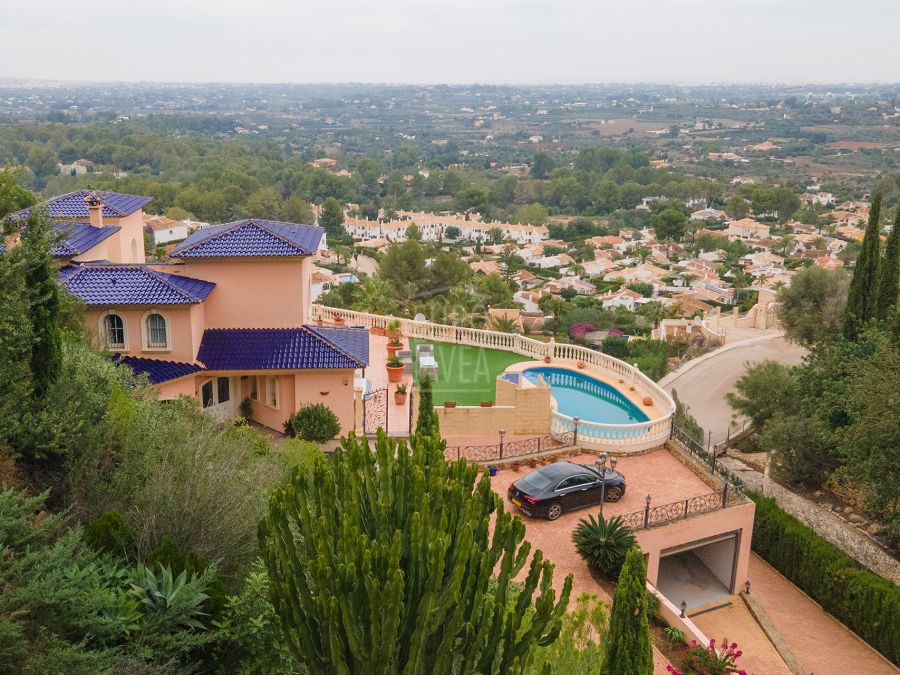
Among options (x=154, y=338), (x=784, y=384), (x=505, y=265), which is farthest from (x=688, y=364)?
(x=505, y=265)

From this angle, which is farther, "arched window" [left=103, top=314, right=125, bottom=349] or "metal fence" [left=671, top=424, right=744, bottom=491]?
"arched window" [left=103, top=314, right=125, bottom=349]

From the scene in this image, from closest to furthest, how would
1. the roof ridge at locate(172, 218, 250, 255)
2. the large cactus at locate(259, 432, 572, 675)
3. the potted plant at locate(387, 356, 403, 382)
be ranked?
the large cactus at locate(259, 432, 572, 675), the roof ridge at locate(172, 218, 250, 255), the potted plant at locate(387, 356, 403, 382)

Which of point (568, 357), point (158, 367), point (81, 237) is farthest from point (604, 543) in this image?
point (81, 237)

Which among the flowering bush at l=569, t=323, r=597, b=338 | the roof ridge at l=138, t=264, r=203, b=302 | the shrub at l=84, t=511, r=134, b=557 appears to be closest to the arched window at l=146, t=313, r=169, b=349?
the roof ridge at l=138, t=264, r=203, b=302

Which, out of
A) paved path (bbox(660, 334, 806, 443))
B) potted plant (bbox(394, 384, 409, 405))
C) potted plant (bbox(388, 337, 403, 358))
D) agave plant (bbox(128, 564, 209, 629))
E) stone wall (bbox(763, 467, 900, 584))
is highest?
agave plant (bbox(128, 564, 209, 629))

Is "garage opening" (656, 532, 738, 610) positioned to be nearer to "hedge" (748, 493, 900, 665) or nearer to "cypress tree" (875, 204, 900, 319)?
"hedge" (748, 493, 900, 665)
